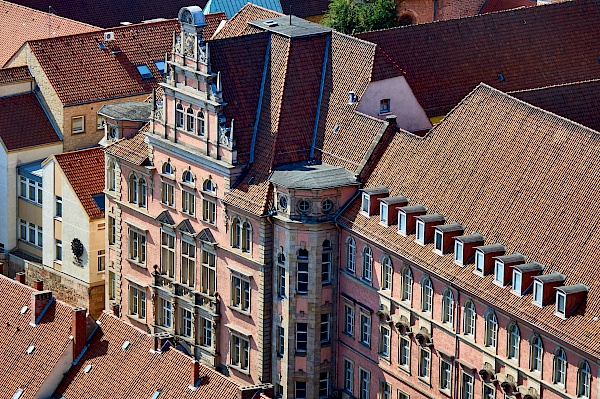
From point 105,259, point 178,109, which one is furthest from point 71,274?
point 178,109

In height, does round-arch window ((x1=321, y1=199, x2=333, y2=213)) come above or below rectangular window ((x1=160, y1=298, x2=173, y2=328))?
above

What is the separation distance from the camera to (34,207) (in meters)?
165

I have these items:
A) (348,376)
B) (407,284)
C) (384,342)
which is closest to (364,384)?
(348,376)

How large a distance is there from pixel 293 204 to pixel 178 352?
11.6 metres

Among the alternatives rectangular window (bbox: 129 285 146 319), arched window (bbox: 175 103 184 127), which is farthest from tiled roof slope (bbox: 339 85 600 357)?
rectangular window (bbox: 129 285 146 319)

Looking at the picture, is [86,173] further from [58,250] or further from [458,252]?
[458,252]

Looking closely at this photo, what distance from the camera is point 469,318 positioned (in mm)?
129875

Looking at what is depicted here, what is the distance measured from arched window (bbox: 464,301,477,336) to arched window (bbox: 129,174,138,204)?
101ft

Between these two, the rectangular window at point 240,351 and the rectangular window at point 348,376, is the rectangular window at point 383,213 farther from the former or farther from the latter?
the rectangular window at point 240,351

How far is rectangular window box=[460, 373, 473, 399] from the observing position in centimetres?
13075

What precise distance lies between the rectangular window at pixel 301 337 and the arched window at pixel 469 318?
46.2ft

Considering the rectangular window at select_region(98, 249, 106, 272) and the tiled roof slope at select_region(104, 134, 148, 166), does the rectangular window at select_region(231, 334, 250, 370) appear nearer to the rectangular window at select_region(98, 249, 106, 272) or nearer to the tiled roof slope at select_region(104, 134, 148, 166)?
the tiled roof slope at select_region(104, 134, 148, 166)

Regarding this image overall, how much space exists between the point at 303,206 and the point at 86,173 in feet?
87.9

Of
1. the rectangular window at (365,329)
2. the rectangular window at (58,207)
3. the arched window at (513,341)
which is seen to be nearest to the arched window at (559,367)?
the arched window at (513,341)
